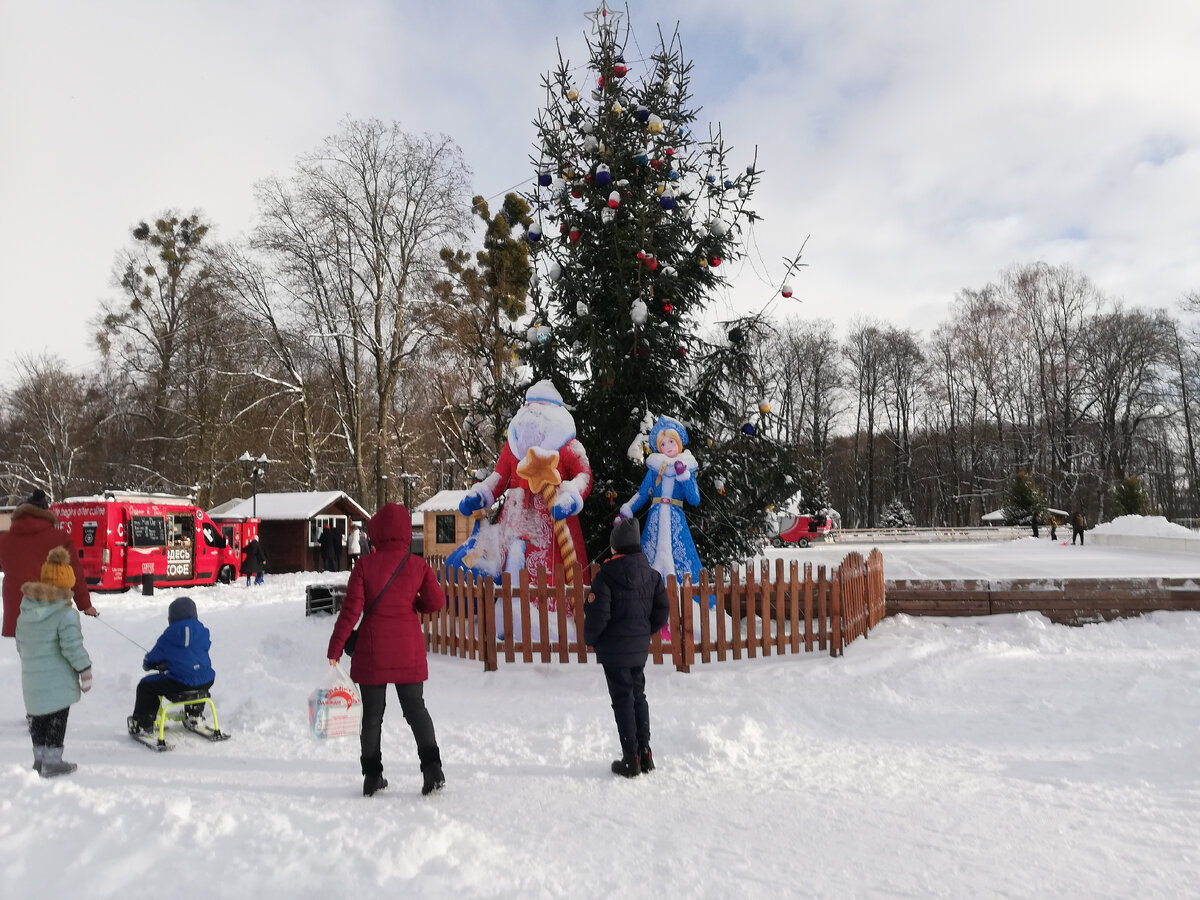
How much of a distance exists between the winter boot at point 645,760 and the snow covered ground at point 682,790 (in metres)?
0.12

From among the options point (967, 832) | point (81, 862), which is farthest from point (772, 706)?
point (81, 862)

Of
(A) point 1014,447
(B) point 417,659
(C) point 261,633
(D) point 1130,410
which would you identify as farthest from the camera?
(A) point 1014,447

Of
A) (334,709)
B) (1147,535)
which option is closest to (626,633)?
(334,709)

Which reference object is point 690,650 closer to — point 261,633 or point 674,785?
point 674,785

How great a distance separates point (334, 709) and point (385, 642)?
58 cm

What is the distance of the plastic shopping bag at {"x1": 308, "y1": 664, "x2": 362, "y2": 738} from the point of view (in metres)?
4.76

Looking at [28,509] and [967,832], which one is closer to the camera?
[967,832]

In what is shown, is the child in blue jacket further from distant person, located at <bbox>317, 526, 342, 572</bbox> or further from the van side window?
distant person, located at <bbox>317, 526, 342, 572</bbox>

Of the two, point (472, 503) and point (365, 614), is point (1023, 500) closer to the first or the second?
point (472, 503)

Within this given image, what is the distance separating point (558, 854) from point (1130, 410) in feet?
169

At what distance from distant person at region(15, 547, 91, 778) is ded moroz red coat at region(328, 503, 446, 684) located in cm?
204

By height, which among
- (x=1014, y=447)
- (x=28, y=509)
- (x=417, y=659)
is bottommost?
(x=417, y=659)

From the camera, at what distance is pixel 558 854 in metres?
3.75

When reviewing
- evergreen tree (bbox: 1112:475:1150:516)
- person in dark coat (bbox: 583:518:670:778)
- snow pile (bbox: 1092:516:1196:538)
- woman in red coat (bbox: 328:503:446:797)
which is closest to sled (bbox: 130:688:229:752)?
woman in red coat (bbox: 328:503:446:797)
